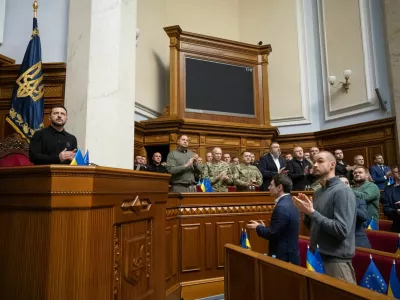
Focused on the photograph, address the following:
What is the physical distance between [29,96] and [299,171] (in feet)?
12.2

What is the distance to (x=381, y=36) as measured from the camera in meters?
7.26

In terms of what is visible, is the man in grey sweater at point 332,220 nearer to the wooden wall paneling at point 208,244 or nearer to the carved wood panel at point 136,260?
the carved wood panel at point 136,260

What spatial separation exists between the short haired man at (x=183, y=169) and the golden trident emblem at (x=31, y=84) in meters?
1.65

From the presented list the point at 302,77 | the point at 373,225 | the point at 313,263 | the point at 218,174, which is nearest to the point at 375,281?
the point at 313,263

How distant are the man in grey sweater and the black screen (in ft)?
18.3

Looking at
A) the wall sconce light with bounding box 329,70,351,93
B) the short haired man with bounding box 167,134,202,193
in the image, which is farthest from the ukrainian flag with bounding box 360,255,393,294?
the wall sconce light with bounding box 329,70,351,93

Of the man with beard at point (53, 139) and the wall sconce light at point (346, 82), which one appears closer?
the man with beard at point (53, 139)

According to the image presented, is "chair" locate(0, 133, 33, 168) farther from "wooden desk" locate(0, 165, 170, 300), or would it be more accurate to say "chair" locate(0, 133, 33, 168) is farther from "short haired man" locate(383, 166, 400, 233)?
"short haired man" locate(383, 166, 400, 233)

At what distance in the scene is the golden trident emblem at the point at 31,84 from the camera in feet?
12.8

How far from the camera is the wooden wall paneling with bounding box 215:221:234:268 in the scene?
378 cm

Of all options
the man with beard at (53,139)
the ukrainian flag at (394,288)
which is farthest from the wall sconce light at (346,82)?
the man with beard at (53,139)

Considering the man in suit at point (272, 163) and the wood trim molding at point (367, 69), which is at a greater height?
the wood trim molding at point (367, 69)

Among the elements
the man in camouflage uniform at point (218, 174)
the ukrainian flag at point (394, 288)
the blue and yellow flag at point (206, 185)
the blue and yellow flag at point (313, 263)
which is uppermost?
the man in camouflage uniform at point (218, 174)

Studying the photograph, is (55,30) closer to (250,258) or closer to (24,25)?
(24,25)
